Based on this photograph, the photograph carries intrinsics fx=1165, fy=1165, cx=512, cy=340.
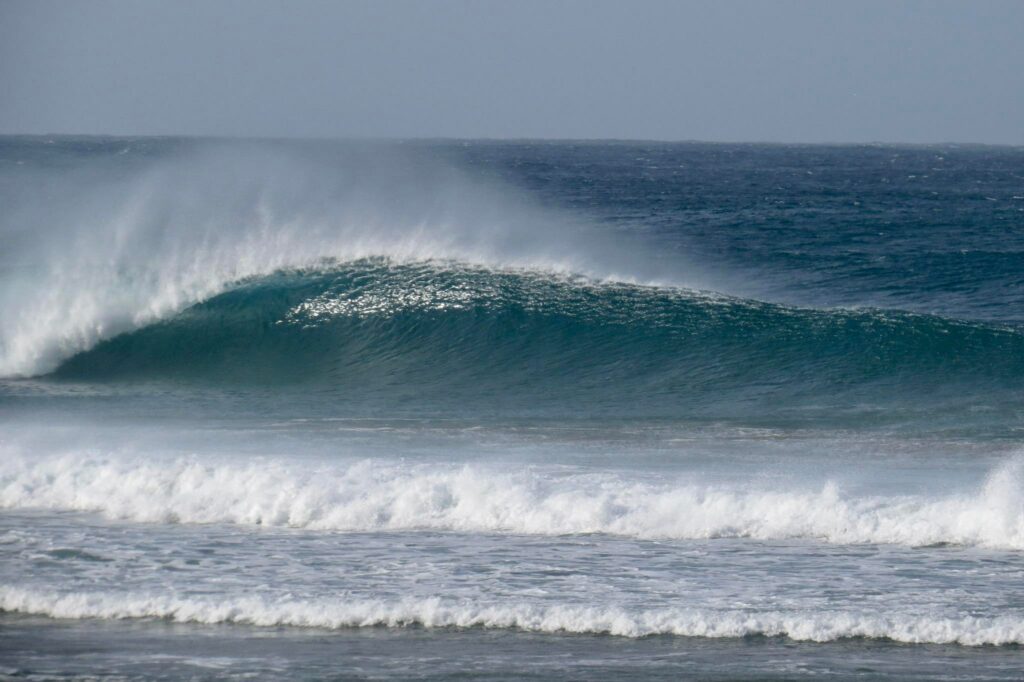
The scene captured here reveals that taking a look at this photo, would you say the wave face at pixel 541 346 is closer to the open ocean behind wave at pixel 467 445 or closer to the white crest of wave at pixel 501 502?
the open ocean behind wave at pixel 467 445

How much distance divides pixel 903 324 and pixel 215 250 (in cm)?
1063

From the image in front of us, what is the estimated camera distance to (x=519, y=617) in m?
7.23

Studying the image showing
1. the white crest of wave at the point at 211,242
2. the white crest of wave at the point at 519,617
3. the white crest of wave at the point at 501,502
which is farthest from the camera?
the white crest of wave at the point at 211,242

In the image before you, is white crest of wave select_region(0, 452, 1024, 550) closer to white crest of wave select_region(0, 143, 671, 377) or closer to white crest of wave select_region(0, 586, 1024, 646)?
white crest of wave select_region(0, 586, 1024, 646)

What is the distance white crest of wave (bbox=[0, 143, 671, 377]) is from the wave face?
1.25 feet

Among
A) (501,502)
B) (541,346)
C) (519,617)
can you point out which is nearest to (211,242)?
(541,346)

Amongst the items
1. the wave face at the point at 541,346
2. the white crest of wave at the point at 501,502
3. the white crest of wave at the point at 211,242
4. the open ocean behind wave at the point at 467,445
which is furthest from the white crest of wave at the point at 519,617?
the white crest of wave at the point at 211,242

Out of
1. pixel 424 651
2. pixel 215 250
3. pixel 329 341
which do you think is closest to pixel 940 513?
pixel 424 651

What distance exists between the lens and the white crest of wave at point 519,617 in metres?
6.98

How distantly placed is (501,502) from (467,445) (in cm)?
243

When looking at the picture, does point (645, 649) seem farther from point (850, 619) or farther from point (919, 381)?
point (919, 381)

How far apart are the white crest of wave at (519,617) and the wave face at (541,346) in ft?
21.3

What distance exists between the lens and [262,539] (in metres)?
8.87

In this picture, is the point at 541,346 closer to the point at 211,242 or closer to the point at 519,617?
the point at 211,242
